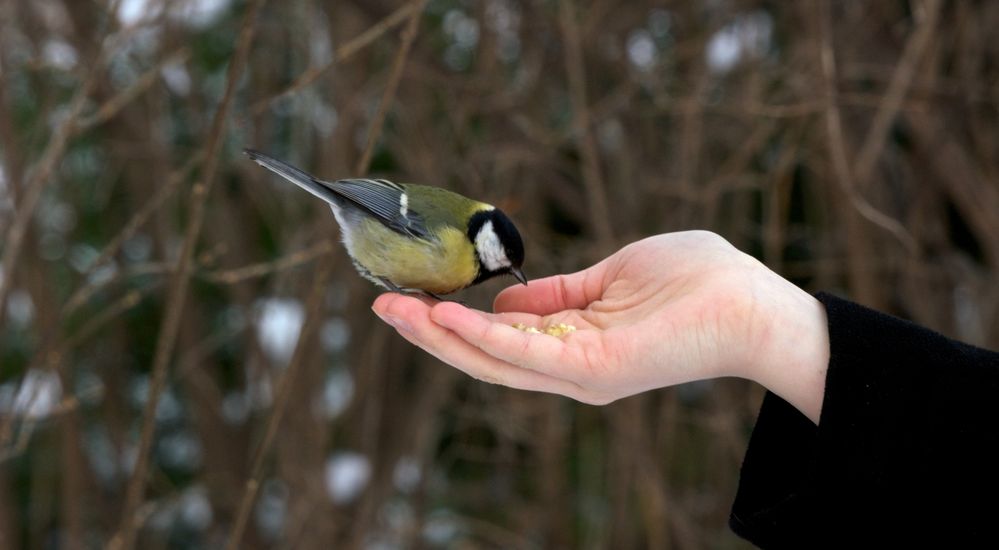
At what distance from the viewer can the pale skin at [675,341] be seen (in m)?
1.48

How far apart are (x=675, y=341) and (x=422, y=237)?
2.55 ft

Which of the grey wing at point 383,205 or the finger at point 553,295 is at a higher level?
the grey wing at point 383,205

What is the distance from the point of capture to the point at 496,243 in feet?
6.97

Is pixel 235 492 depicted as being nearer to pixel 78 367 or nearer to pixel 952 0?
pixel 78 367

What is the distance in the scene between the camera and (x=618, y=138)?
3.04m

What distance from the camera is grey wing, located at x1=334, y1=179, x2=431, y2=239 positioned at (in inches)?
84.4

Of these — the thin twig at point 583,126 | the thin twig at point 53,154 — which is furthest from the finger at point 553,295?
the thin twig at point 53,154

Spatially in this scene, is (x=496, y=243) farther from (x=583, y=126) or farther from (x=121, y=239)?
(x=121, y=239)

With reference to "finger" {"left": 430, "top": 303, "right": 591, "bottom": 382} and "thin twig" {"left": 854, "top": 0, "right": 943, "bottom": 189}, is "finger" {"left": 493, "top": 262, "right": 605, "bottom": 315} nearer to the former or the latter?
"finger" {"left": 430, "top": 303, "right": 591, "bottom": 382}

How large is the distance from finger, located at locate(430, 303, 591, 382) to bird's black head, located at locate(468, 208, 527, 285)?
1.99 feet

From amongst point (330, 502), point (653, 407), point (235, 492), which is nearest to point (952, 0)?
point (653, 407)

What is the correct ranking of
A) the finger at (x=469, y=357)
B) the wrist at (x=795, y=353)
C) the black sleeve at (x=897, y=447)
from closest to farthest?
the black sleeve at (x=897, y=447) → the wrist at (x=795, y=353) → the finger at (x=469, y=357)

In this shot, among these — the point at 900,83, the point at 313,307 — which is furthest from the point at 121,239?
the point at 900,83

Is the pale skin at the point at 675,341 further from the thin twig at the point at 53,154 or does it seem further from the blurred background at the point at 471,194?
the blurred background at the point at 471,194
